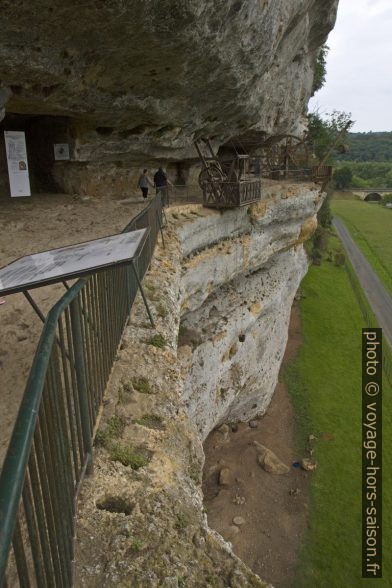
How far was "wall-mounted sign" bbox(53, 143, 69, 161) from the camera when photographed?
13.2 metres

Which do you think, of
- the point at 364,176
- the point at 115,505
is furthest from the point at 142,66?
the point at 364,176

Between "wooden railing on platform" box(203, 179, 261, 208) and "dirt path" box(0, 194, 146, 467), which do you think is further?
"wooden railing on platform" box(203, 179, 261, 208)

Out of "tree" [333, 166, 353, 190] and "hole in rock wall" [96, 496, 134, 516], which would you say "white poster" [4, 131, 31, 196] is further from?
"tree" [333, 166, 353, 190]

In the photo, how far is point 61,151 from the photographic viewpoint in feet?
43.4

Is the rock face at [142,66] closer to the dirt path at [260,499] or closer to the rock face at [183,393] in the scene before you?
the rock face at [183,393]

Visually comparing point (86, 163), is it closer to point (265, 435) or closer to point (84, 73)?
point (84, 73)

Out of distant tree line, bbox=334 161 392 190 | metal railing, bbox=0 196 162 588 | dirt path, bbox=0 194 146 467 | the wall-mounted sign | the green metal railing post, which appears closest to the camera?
A: metal railing, bbox=0 196 162 588

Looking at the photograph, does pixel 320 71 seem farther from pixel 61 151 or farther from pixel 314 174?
pixel 61 151

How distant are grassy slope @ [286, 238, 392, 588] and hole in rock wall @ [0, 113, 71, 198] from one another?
1344 centimetres

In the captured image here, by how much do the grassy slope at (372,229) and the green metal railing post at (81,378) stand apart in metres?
33.6

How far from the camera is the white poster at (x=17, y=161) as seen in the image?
11492 mm

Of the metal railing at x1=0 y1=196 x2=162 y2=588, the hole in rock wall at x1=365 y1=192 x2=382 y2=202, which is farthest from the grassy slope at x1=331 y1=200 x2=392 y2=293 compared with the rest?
the metal railing at x1=0 y1=196 x2=162 y2=588

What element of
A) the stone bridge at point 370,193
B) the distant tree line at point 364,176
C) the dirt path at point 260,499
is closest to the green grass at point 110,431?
the dirt path at point 260,499

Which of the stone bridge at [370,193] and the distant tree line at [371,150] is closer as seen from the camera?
the stone bridge at [370,193]
